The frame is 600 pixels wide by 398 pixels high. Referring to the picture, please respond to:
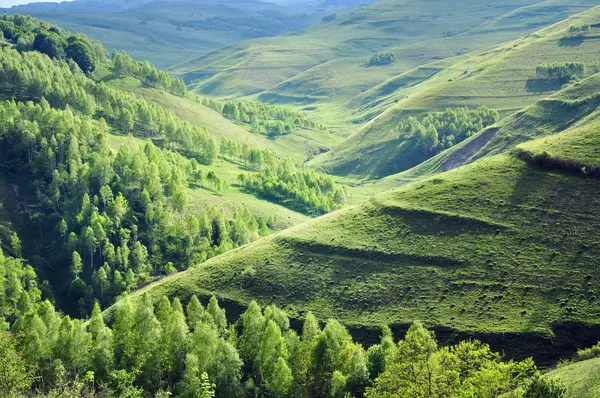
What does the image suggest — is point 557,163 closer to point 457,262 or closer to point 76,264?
point 457,262

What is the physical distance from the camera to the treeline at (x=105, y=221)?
17125 cm

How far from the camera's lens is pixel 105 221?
580 feet

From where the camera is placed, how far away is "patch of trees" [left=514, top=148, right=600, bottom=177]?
135500 mm

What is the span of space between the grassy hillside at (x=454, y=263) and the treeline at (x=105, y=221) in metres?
42.6

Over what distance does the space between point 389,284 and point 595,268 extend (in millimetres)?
37715

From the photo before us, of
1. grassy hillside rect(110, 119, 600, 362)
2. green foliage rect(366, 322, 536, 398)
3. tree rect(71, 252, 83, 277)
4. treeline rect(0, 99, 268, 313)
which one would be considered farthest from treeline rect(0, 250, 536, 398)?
treeline rect(0, 99, 268, 313)

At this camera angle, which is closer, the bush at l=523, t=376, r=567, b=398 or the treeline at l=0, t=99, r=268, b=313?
the bush at l=523, t=376, r=567, b=398

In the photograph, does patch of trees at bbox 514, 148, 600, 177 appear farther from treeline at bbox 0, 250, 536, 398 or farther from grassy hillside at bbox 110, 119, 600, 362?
treeline at bbox 0, 250, 536, 398

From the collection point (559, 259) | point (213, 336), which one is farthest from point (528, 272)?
point (213, 336)

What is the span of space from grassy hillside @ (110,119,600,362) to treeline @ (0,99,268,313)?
42583 mm

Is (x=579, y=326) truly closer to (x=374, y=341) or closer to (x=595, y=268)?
(x=595, y=268)

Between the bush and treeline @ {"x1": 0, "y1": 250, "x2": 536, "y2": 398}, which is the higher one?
the bush

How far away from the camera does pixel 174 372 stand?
10100 cm

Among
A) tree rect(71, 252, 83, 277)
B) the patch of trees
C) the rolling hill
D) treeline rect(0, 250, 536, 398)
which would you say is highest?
the patch of trees
